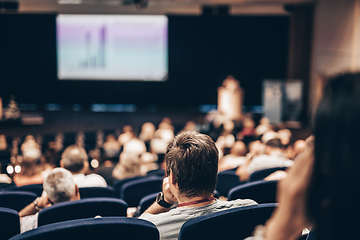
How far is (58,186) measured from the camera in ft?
7.14

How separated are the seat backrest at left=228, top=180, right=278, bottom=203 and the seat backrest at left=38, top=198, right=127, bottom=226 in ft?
2.05

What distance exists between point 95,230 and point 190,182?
1.50ft

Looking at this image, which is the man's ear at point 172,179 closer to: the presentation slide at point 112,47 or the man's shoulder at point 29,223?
the man's shoulder at point 29,223

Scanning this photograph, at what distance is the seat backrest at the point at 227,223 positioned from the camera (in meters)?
1.21

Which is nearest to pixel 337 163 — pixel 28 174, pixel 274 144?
pixel 274 144

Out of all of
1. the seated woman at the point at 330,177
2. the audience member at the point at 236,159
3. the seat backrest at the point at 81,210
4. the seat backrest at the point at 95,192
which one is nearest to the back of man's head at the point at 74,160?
the seat backrest at the point at 95,192

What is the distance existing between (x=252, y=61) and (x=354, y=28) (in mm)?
6094

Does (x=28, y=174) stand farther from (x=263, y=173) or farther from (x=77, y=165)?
(x=263, y=173)

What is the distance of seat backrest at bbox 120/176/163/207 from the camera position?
9.04 feet

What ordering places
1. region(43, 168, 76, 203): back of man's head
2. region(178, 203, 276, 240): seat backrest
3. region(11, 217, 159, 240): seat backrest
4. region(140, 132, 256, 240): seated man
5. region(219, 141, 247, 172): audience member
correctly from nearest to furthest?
region(11, 217, 159, 240): seat backrest → region(178, 203, 276, 240): seat backrest → region(140, 132, 256, 240): seated man → region(43, 168, 76, 203): back of man's head → region(219, 141, 247, 172): audience member

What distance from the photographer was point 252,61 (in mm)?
13039

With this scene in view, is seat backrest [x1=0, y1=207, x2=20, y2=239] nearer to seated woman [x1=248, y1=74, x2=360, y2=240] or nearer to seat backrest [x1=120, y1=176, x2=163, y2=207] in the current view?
seat backrest [x1=120, y1=176, x2=163, y2=207]

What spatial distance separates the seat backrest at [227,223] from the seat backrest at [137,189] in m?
1.55

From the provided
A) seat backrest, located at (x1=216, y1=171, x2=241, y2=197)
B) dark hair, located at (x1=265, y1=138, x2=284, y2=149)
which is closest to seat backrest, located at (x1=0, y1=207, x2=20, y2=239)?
seat backrest, located at (x1=216, y1=171, x2=241, y2=197)
